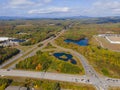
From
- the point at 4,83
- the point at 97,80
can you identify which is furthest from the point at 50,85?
the point at 97,80

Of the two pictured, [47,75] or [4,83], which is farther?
[47,75]

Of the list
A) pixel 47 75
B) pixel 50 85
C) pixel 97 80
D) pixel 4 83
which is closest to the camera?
pixel 50 85

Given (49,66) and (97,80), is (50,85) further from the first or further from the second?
(49,66)

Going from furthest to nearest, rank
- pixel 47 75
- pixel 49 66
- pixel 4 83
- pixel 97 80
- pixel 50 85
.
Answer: pixel 49 66, pixel 47 75, pixel 97 80, pixel 4 83, pixel 50 85

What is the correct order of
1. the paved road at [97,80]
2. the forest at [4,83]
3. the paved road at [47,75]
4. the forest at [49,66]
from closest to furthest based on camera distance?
the forest at [4,83]
the paved road at [97,80]
the paved road at [47,75]
the forest at [49,66]

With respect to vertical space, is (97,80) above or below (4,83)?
below

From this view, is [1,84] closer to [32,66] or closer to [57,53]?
[32,66]

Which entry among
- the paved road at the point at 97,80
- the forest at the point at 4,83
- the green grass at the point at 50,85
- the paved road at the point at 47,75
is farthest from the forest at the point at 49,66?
the forest at the point at 4,83

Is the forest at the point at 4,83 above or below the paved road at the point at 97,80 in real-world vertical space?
above

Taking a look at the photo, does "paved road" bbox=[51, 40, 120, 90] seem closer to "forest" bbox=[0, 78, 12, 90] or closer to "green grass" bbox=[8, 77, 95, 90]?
"green grass" bbox=[8, 77, 95, 90]

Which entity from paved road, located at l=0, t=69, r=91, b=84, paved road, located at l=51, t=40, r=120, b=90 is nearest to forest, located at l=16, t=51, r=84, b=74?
paved road, located at l=51, t=40, r=120, b=90

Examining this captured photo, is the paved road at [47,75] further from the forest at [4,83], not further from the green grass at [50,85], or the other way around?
the forest at [4,83]

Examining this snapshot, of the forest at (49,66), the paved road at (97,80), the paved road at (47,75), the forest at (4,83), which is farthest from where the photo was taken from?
the forest at (49,66)
